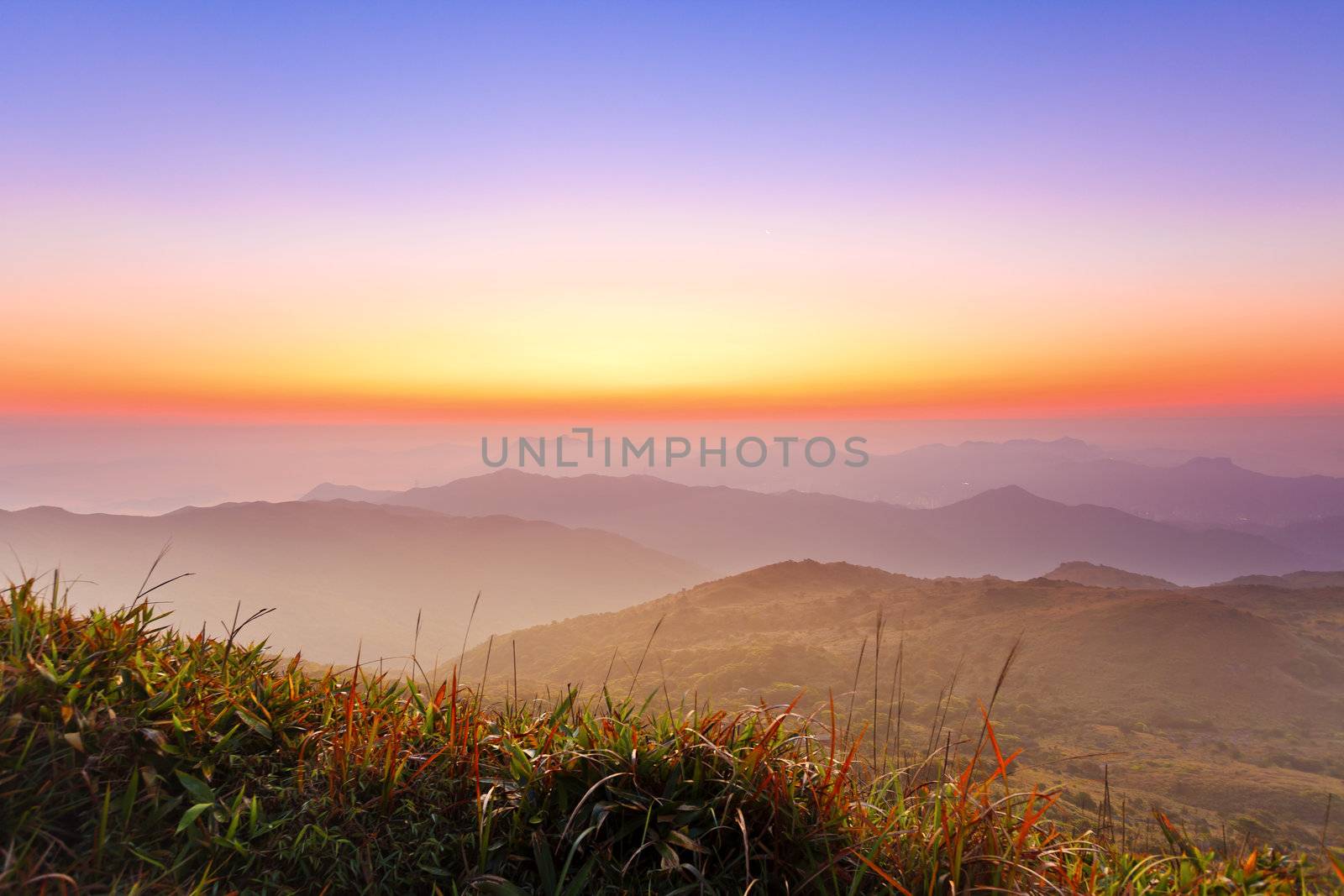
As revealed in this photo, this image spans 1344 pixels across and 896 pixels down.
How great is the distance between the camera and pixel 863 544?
522 feet

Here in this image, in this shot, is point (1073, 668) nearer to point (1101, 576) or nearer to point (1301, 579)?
point (1101, 576)

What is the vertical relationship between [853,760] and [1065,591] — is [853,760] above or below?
above

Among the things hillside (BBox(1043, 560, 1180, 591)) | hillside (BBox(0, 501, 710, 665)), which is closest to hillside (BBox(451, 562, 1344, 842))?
hillside (BBox(1043, 560, 1180, 591))

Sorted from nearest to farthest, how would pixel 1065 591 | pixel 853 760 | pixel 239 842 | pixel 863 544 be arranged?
pixel 239 842 < pixel 853 760 < pixel 1065 591 < pixel 863 544

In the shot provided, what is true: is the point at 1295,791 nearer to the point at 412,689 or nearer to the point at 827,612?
the point at 412,689

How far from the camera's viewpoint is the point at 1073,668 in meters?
32.4

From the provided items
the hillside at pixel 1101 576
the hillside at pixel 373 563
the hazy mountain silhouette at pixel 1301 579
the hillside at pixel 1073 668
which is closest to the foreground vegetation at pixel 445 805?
the hillside at pixel 1073 668

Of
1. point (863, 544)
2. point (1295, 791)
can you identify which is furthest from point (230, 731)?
point (863, 544)

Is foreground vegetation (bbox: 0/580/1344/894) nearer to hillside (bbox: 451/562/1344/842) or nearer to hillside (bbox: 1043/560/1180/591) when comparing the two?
hillside (bbox: 451/562/1344/842)

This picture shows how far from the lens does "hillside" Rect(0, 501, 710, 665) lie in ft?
372

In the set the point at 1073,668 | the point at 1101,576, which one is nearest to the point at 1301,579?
the point at 1101,576

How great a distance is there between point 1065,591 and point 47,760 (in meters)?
51.8

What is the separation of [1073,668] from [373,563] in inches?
5419

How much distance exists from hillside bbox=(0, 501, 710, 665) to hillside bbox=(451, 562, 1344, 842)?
66.0 m
